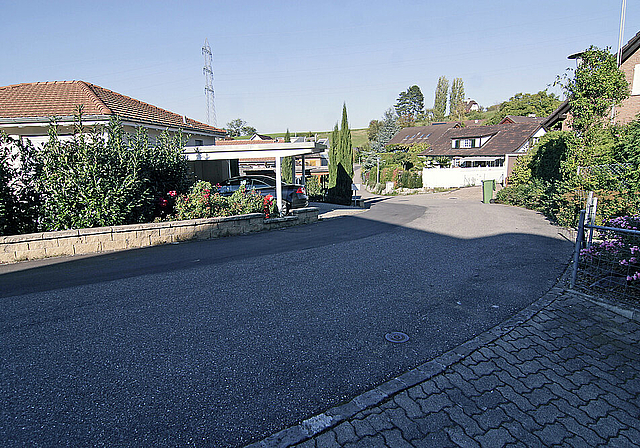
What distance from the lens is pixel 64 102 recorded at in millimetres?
13750

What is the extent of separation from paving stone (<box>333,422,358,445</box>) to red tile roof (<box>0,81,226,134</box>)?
40.8ft

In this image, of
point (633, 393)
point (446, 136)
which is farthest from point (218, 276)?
point (446, 136)

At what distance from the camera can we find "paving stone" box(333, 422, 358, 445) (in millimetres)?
2984

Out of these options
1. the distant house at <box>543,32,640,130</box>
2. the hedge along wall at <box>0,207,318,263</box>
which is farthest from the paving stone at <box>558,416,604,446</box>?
the distant house at <box>543,32,640,130</box>

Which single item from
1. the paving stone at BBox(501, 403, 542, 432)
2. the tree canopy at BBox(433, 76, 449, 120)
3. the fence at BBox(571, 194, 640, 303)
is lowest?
the paving stone at BBox(501, 403, 542, 432)

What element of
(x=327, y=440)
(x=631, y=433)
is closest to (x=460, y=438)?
(x=327, y=440)

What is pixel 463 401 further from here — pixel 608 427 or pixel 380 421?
pixel 608 427

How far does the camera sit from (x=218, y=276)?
23.3 ft

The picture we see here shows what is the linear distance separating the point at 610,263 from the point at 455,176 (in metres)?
30.3

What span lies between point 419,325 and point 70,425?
375 cm

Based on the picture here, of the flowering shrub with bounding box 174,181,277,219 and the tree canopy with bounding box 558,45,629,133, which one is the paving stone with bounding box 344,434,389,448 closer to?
the flowering shrub with bounding box 174,181,277,219

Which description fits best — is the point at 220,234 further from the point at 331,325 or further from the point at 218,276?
the point at 331,325

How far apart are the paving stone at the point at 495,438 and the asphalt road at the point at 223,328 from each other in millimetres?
1021

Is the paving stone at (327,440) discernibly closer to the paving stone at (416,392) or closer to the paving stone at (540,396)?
the paving stone at (416,392)
